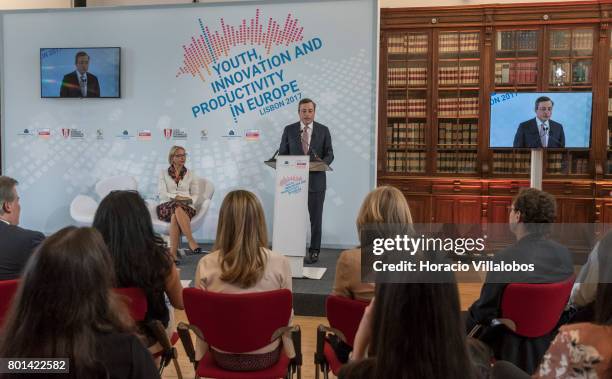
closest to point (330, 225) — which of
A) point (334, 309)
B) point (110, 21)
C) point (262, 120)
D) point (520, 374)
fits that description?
point (262, 120)

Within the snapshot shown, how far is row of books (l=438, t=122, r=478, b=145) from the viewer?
6918mm

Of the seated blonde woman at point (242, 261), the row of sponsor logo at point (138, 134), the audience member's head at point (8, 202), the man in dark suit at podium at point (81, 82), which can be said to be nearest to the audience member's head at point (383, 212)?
the seated blonde woman at point (242, 261)

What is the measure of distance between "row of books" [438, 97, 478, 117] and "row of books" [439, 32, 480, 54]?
22.8 inches

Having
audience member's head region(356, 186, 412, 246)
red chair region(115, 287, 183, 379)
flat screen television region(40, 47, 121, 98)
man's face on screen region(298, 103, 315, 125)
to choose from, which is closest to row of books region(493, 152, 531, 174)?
man's face on screen region(298, 103, 315, 125)

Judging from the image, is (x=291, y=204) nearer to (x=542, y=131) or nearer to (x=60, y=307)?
(x=542, y=131)

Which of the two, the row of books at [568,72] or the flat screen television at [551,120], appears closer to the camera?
the flat screen television at [551,120]

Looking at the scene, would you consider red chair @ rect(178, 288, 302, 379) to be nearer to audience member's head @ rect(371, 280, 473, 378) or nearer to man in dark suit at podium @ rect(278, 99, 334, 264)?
audience member's head @ rect(371, 280, 473, 378)

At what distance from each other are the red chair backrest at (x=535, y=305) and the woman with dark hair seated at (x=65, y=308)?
5.45 feet

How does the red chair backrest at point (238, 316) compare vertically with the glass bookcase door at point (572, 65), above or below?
below

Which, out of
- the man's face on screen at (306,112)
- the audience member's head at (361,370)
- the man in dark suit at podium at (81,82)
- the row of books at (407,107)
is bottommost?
the audience member's head at (361,370)

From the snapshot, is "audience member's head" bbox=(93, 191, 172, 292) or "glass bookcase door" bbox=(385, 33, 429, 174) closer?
"audience member's head" bbox=(93, 191, 172, 292)

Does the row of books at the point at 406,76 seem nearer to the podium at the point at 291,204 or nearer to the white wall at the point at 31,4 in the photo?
the podium at the point at 291,204

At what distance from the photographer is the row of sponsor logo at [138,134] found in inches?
250

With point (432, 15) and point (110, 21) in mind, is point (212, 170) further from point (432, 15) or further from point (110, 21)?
point (432, 15)
